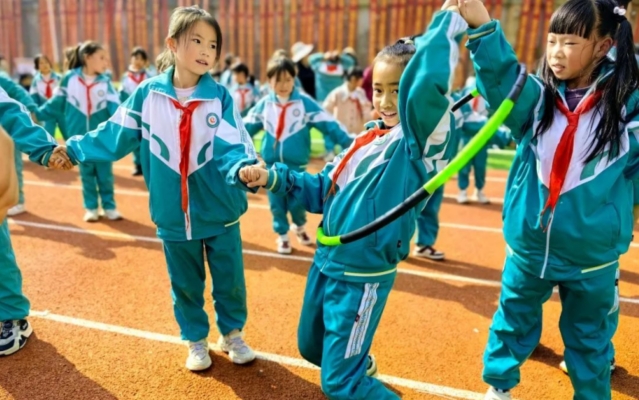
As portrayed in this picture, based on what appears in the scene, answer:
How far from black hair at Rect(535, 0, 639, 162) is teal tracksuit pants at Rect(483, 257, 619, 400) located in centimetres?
65

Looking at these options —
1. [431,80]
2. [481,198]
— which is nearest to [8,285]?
[431,80]

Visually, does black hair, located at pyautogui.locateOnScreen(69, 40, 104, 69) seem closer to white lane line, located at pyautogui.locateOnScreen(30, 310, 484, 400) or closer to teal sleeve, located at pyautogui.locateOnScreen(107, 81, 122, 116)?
teal sleeve, located at pyautogui.locateOnScreen(107, 81, 122, 116)

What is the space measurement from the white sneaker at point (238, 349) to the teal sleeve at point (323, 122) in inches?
97.5

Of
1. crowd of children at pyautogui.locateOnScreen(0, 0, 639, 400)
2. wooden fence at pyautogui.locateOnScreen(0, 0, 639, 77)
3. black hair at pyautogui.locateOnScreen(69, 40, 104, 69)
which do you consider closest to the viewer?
crowd of children at pyautogui.locateOnScreen(0, 0, 639, 400)

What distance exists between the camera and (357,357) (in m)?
2.39

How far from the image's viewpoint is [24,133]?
10.6ft

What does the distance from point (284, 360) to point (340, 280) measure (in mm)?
1365

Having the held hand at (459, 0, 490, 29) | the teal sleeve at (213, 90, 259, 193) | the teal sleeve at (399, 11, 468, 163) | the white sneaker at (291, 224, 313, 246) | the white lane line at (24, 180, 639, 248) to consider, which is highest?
the held hand at (459, 0, 490, 29)

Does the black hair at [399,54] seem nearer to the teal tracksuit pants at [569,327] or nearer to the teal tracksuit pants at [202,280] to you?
the teal tracksuit pants at [569,327]

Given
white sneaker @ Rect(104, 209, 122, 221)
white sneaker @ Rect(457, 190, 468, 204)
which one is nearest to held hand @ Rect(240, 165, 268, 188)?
white sneaker @ Rect(104, 209, 122, 221)

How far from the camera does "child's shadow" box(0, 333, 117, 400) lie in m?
3.12

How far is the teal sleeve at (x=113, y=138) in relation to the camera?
120 inches

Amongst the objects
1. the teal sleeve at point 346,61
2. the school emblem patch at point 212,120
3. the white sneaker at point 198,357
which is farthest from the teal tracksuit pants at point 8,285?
the teal sleeve at point 346,61

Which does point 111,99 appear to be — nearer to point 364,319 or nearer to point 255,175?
point 255,175
